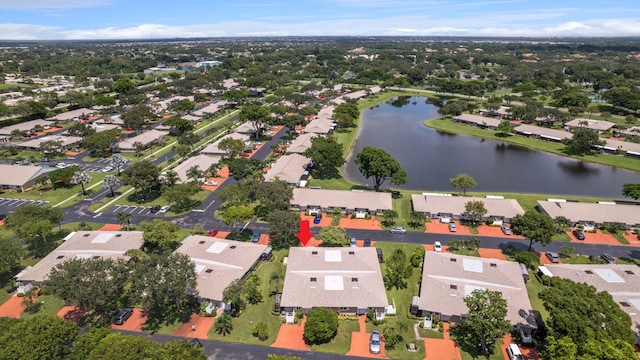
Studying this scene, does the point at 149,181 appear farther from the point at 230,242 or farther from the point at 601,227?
the point at 601,227

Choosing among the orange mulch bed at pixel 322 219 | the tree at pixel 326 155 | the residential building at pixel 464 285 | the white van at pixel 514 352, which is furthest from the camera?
the tree at pixel 326 155

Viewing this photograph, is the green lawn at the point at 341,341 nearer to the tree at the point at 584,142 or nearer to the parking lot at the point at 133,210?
the parking lot at the point at 133,210

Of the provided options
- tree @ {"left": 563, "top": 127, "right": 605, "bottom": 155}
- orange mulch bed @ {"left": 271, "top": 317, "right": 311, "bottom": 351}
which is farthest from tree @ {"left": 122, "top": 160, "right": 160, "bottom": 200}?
tree @ {"left": 563, "top": 127, "right": 605, "bottom": 155}

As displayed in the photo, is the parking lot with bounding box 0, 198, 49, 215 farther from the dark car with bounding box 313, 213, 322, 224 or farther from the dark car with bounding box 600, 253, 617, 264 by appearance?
the dark car with bounding box 600, 253, 617, 264

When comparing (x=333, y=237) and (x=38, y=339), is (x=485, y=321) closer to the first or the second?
(x=333, y=237)

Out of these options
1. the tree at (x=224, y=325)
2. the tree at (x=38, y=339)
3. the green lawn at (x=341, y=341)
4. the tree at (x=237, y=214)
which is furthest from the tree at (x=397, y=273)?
the tree at (x=38, y=339)
